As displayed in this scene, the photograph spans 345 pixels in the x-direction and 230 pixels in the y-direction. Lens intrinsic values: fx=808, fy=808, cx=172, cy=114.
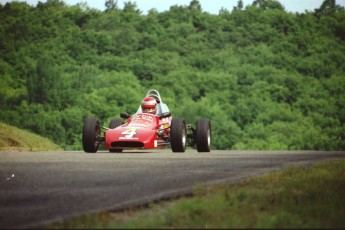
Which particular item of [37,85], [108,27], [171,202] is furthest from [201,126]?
[108,27]

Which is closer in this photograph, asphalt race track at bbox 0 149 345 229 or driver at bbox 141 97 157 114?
asphalt race track at bbox 0 149 345 229

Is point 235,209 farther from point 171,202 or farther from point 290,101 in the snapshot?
point 290,101

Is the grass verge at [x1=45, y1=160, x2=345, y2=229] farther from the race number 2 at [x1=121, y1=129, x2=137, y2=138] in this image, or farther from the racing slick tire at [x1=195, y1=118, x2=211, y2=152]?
the racing slick tire at [x1=195, y1=118, x2=211, y2=152]

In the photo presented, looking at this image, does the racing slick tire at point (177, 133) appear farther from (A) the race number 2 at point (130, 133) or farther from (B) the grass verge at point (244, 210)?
(B) the grass verge at point (244, 210)

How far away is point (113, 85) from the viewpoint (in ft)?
427

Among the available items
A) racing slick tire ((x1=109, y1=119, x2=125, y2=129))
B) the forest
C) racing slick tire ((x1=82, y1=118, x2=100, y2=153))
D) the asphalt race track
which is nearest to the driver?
racing slick tire ((x1=109, y1=119, x2=125, y2=129))

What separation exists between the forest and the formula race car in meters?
80.6

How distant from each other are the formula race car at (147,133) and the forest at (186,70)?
80.6 m

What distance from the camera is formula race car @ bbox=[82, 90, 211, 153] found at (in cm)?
2194

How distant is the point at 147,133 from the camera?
22.1 meters

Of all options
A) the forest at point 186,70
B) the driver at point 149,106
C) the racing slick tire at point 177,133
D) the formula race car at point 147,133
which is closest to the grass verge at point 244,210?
the racing slick tire at point 177,133

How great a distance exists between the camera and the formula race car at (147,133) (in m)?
21.9

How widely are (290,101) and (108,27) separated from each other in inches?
1646

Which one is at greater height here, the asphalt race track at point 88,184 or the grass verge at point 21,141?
the grass verge at point 21,141
